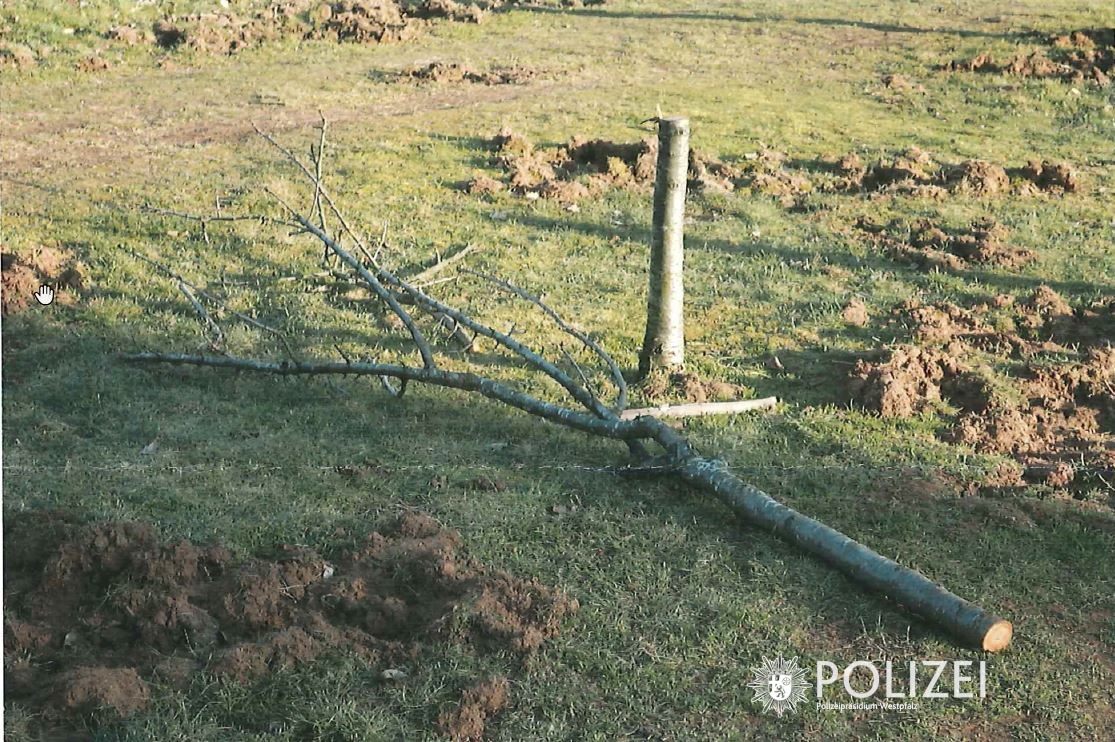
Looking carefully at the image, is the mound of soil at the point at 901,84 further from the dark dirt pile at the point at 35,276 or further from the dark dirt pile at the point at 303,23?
the dark dirt pile at the point at 35,276

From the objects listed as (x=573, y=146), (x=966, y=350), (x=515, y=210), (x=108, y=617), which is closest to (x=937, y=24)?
(x=573, y=146)

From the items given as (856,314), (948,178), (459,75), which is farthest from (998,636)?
(459,75)

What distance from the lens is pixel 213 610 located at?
476cm

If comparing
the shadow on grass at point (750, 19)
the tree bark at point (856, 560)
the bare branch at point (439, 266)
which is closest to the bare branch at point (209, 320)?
the bare branch at point (439, 266)

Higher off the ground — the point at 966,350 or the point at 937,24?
the point at 937,24

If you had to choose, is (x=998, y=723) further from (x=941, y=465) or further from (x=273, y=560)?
(x=273, y=560)

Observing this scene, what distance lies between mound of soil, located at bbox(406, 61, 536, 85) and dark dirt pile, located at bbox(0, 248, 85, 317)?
8.20 meters

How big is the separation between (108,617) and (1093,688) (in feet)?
12.7

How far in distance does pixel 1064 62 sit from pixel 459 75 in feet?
28.5

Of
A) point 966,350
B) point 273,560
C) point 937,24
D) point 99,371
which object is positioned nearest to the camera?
point 273,560

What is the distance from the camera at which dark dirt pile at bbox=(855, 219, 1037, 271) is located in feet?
32.5

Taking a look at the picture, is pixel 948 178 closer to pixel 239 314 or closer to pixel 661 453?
pixel 661 453

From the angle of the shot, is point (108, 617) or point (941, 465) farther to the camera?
point (941, 465)

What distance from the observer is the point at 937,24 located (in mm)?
19922
